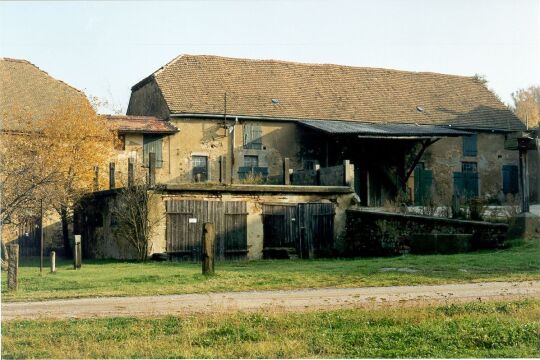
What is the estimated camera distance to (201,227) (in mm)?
26891

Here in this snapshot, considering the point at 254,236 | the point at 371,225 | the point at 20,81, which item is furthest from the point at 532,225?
the point at 20,81

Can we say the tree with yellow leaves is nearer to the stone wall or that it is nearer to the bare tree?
the bare tree

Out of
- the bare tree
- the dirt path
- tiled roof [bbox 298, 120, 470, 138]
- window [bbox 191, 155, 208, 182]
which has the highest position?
tiled roof [bbox 298, 120, 470, 138]

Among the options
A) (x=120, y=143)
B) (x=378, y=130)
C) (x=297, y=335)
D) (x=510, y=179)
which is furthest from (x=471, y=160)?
(x=297, y=335)

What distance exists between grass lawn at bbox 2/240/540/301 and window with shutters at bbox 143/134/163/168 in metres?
14.2

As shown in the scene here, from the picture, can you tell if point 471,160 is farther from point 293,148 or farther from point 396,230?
point 396,230

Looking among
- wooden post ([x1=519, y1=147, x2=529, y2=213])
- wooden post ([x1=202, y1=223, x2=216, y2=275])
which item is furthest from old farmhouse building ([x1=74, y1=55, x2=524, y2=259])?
wooden post ([x1=202, y1=223, x2=216, y2=275])

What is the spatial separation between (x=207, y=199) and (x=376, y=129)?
11983mm

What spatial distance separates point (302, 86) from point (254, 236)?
53.3 feet

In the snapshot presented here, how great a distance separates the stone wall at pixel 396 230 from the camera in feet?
81.1

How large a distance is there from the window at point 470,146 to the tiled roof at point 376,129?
7.52 ft

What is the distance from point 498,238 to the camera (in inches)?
966

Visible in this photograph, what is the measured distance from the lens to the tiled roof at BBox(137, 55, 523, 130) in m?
38.6

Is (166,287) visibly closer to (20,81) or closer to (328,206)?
(328,206)
